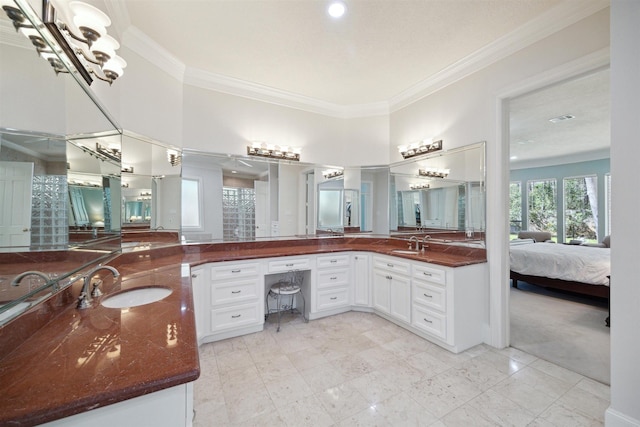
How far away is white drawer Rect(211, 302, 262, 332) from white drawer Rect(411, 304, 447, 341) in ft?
5.54

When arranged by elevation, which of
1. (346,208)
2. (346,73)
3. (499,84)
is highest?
(346,73)

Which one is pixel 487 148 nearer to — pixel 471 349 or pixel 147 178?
pixel 471 349

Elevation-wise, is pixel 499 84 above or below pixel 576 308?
above

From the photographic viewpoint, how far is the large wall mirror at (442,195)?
2.73 m

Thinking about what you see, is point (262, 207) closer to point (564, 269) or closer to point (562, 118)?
point (564, 269)

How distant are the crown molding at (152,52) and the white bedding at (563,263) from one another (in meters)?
5.76

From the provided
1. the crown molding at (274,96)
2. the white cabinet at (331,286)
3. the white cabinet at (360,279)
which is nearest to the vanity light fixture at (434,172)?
the crown molding at (274,96)

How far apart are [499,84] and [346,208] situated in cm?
225

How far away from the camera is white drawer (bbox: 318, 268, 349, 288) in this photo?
10.4ft

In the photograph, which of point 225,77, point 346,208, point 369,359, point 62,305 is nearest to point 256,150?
point 225,77

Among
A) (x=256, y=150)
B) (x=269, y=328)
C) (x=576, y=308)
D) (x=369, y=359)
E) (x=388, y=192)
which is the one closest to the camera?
(x=369, y=359)

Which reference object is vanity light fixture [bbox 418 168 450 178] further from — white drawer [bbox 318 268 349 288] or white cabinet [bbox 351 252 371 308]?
white drawer [bbox 318 268 349 288]

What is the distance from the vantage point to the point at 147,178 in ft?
8.38

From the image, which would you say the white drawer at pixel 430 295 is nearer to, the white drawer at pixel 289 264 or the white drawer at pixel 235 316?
the white drawer at pixel 289 264
